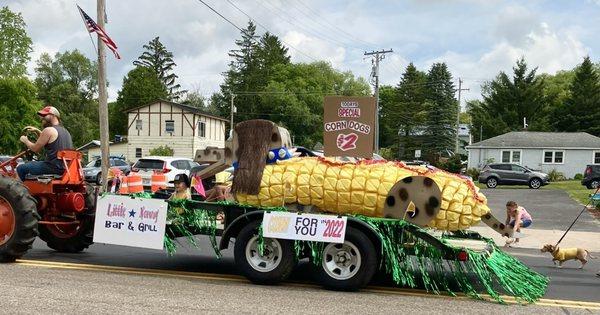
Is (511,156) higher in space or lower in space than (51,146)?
higher

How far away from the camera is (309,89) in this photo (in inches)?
3285

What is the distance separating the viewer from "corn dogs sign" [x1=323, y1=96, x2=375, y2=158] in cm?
800

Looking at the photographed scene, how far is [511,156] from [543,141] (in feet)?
9.20

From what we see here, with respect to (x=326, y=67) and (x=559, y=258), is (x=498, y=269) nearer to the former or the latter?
(x=559, y=258)

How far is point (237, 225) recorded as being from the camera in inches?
290

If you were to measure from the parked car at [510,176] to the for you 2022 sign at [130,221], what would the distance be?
1214 inches

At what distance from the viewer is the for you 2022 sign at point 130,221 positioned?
762 cm

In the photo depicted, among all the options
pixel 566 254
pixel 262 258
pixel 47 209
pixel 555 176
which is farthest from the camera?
pixel 555 176

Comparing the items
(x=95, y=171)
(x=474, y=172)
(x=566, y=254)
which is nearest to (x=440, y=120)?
(x=474, y=172)

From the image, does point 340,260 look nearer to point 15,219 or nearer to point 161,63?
point 15,219

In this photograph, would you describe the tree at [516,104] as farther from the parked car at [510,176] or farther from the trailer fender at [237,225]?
the trailer fender at [237,225]

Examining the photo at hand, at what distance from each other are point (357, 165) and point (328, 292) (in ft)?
5.20

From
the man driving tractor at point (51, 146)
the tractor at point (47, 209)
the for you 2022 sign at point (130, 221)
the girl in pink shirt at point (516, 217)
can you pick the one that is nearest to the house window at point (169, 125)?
the girl in pink shirt at point (516, 217)

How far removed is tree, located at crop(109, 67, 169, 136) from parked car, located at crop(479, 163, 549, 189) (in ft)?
172
